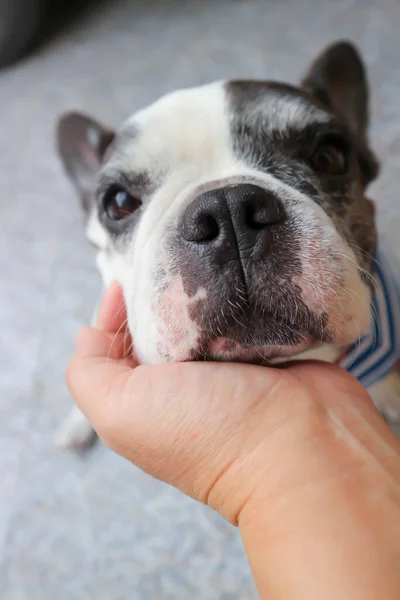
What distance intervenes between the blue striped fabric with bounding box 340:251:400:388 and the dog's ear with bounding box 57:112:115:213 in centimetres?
86

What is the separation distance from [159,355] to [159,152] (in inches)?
17.9

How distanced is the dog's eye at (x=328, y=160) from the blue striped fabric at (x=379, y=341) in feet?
0.79

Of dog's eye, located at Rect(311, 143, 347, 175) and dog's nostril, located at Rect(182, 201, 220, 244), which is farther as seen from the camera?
dog's eye, located at Rect(311, 143, 347, 175)

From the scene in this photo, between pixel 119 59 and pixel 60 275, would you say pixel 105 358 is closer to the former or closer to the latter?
pixel 60 275

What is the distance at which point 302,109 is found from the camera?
3.49 feet

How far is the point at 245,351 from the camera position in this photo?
835mm

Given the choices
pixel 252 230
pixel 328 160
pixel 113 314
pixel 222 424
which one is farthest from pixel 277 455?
pixel 328 160

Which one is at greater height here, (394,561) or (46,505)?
(394,561)

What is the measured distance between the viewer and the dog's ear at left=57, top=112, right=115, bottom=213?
153 centimetres

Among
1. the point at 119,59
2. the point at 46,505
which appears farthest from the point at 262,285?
the point at 119,59

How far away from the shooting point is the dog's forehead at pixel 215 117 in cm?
105

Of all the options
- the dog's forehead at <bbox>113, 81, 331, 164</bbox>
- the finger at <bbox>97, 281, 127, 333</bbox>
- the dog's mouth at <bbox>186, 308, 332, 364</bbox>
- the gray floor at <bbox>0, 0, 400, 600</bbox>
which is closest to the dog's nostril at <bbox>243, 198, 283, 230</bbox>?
the dog's mouth at <bbox>186, 308, 332, 364</bbox>

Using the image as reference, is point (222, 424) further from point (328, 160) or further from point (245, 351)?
point (328, 160)

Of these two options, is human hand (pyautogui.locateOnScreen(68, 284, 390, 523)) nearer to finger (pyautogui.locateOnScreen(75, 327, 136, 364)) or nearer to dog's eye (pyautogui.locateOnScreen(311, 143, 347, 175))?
finger (pyautogui.locateOnScreen(75, 327, 136, 364))
